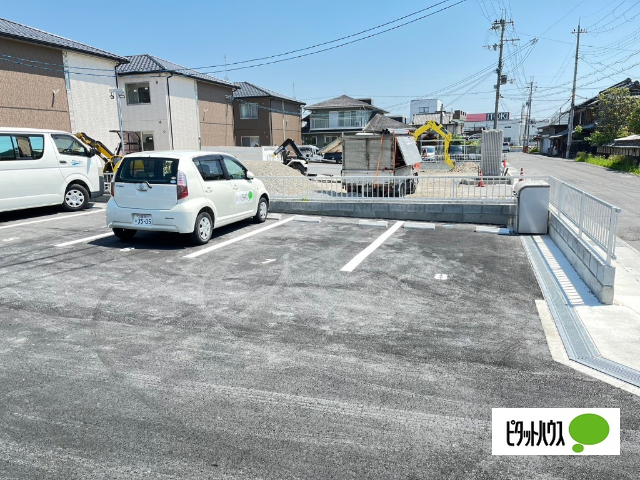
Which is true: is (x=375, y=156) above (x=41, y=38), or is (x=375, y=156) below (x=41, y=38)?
below

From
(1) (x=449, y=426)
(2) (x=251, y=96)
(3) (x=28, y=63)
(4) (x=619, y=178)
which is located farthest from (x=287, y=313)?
(2) (x=251, y=96)

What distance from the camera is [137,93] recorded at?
27.7 metres

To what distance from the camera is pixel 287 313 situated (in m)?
5.07

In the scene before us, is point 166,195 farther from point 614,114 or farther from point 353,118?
point 353,118

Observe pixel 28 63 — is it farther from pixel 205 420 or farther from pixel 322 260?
pixel 205 420

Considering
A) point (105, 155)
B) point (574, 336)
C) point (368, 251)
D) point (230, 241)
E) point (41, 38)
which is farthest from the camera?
point (41, 38)

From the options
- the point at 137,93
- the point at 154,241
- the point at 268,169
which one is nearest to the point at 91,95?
the point at 137,93

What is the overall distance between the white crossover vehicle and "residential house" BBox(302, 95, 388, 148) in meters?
42.8

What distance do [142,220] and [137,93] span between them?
76.1 ft

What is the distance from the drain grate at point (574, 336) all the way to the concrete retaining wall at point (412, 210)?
4390mm

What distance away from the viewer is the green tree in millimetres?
38688

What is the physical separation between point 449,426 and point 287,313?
2.40m

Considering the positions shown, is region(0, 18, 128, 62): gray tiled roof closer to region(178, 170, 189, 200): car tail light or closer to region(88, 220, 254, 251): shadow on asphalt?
region(88, 220, 254, 251): shadow on asphalt

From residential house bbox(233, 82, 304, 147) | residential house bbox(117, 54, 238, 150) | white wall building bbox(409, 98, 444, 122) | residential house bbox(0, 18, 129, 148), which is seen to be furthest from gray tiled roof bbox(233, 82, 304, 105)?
white wall building bbox(409, 98, 444, 122)
